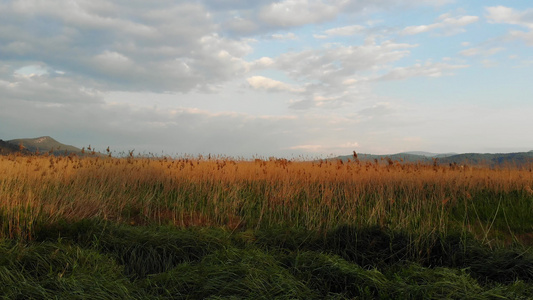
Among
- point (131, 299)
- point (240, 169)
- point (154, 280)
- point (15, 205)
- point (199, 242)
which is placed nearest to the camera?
point (131, 299)

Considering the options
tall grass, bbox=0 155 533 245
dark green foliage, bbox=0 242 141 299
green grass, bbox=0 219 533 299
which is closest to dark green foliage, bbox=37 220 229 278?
green grass, bbox=0 219 533 299

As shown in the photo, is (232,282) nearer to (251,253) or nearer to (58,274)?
(251,253)

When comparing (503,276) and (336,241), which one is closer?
(503,276)

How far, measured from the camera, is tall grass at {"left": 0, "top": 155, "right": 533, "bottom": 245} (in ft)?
18.8

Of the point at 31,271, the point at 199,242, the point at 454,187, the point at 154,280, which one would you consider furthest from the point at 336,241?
the point at 454,187

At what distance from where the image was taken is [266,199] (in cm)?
741

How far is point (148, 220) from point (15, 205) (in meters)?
2.05

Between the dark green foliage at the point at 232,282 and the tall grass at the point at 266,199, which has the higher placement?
the tall grass at the point at 266,199

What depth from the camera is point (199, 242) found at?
181 inches

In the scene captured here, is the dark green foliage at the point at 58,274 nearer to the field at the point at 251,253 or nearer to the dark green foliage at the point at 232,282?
the field at the point at 251,253

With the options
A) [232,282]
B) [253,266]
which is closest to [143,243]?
[253,266]

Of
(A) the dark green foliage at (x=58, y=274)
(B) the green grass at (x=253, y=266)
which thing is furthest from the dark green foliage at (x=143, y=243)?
(A) the dark green foliage at (x=58, y=274)

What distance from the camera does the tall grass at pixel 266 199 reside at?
5719 millimetres

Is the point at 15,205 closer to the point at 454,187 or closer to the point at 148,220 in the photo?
the point at 148,220
